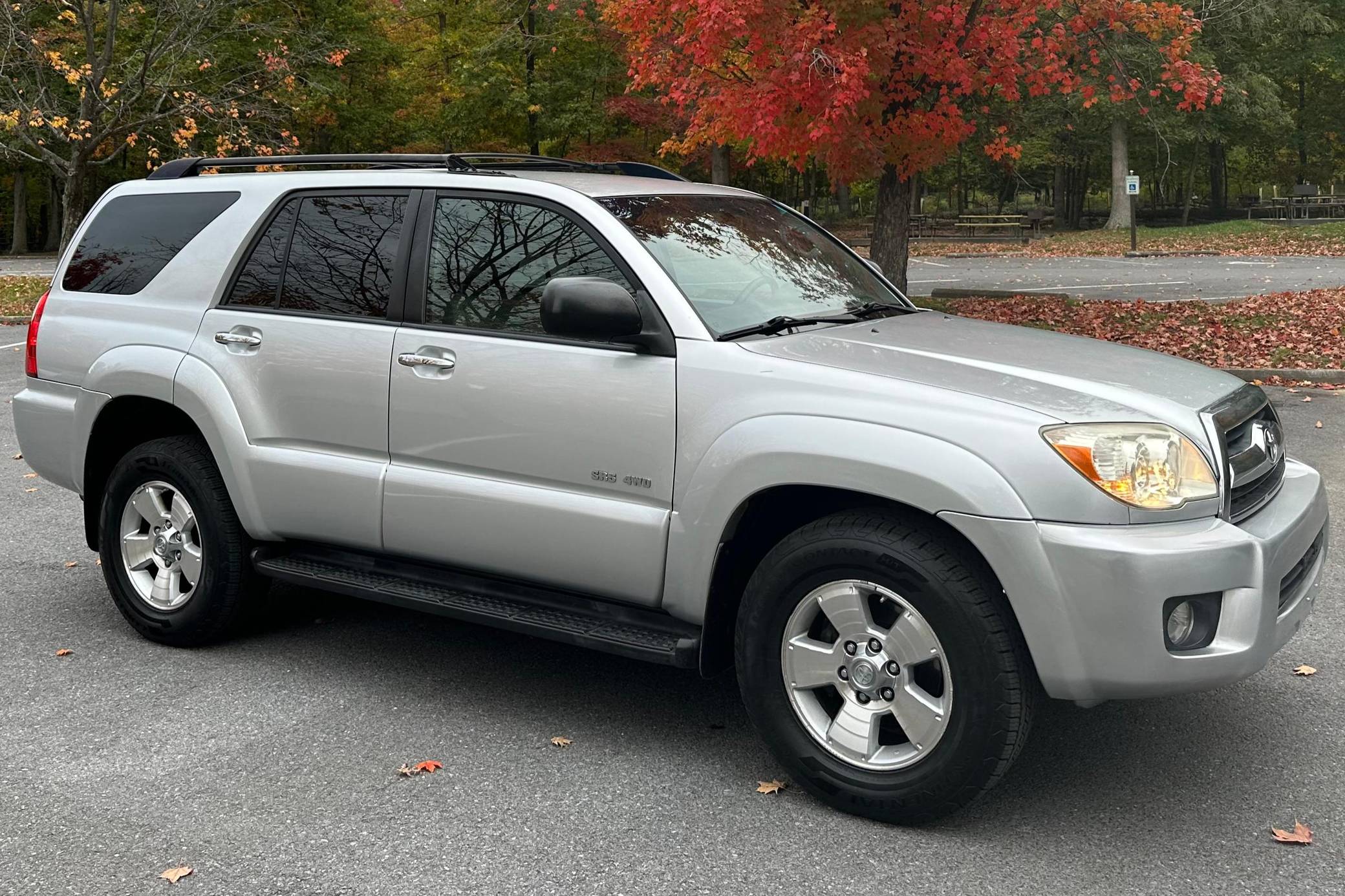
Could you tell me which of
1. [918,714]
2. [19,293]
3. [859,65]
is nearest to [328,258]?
[918,714]

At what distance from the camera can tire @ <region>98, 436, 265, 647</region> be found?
5.20 meters

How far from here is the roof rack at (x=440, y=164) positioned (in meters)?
5.02

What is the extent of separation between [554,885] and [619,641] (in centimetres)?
89

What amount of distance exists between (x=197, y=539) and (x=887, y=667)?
9.91 ft

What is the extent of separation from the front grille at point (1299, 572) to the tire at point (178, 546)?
12.3ft

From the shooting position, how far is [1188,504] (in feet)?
11.8

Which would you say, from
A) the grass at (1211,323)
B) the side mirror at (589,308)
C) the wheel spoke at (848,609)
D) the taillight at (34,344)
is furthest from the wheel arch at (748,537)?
the grass at (1211,323)

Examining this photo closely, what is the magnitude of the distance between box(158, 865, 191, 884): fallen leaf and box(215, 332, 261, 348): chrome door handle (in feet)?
7.00

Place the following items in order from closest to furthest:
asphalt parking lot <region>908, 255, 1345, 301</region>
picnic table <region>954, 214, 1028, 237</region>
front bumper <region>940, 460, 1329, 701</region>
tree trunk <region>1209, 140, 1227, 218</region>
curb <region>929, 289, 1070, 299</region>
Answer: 1. front bumper <region>940, 460, 1329, 701</region>
2. curb <region>929, 289, 1070, 299</region>
3. asphalt parking lot <region>908, 255, 1345, 301</region>
4. picnic table <region>954, 214, 1028, 237</region>
5. tree trunk <region>1209, 140, 1227, 218</region>

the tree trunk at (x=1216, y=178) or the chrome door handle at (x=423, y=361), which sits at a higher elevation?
the tree trunk at (x=1216, y=178)

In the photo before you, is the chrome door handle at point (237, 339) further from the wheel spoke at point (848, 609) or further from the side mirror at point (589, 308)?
the wheel spoke at point (848, 609)

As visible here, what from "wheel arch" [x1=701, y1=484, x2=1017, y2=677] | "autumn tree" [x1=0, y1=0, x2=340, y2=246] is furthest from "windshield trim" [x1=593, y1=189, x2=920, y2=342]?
"autumn tree" [x1=0, y1=0, x2=340, y2=246]

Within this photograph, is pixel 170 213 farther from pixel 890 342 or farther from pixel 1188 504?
pixel 1188 504

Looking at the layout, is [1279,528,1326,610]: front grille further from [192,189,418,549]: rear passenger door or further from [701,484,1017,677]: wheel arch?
[192,189,418,549]: rear passenger door
